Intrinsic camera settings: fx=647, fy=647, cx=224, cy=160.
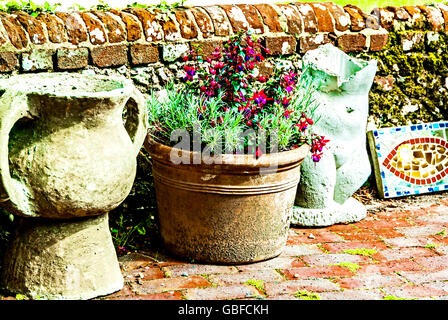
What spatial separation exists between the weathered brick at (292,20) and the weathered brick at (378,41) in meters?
0.62

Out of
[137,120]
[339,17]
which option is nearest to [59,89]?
[137,120]

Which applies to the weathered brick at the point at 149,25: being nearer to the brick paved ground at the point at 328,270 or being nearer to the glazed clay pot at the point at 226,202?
the glazed clay pot at the point at 226,202

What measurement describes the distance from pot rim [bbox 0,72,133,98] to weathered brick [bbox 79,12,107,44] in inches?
20.4

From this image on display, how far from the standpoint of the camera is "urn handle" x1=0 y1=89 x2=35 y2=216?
2.88 meters

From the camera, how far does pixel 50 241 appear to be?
3.18 meters

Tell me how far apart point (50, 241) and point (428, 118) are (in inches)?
130

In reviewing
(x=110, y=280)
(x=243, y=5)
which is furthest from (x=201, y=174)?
(x=243, y=5)

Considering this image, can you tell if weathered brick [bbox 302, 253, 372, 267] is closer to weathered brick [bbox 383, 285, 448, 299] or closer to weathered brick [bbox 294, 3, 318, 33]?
weathered brick [bbox 383, 285, 448, 299]

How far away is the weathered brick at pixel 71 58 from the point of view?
12.6 feet

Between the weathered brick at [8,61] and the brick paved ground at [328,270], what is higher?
the weathered brick at [8,61]

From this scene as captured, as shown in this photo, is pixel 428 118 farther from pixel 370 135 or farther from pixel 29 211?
pixel 29 211

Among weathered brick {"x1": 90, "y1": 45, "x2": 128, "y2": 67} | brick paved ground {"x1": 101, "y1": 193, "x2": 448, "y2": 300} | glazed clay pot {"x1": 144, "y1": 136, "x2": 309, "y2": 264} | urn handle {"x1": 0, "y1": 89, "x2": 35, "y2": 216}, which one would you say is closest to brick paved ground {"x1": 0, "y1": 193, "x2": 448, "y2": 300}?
brick paved ground {"x1": 101, "y1": 193, "x2": 448, "y2": 300}

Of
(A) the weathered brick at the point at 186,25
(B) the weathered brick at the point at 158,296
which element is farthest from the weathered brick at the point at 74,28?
(B) the weathered brick at the point at 158,296

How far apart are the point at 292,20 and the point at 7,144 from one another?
241cm
